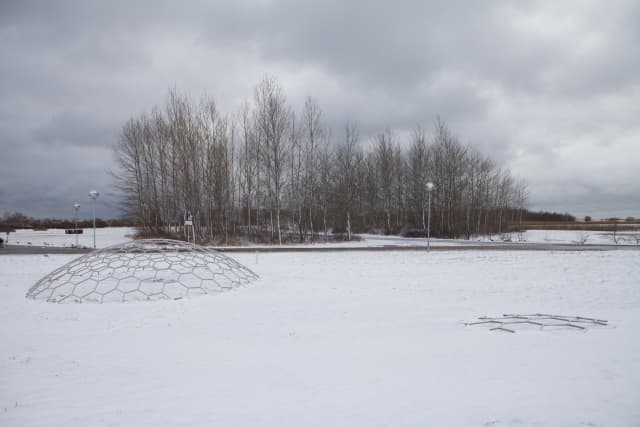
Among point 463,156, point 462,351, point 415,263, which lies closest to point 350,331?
point 462,351

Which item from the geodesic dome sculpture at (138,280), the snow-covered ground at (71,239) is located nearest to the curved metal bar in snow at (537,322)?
the geodesic dome sculpture at (138,280)

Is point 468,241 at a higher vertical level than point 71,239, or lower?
lower

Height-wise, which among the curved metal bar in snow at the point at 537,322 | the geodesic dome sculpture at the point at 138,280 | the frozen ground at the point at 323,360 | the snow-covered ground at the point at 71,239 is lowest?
the frozen ground at the point at 323,360

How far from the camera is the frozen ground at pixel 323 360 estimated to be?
4031 millimetres

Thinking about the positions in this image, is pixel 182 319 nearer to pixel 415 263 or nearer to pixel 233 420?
pixel 233 420

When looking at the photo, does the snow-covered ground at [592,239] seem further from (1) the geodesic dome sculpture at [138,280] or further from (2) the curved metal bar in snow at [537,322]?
(1) the geodesic dome sculpture at [138,280]

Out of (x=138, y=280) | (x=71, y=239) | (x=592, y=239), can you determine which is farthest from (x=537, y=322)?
(x=71, y=239)

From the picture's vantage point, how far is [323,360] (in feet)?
18.4

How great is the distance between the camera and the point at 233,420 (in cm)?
391

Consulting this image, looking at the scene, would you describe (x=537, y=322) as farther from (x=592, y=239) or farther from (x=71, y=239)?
(x=71, y=239)

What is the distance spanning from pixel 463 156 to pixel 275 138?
73.4ft

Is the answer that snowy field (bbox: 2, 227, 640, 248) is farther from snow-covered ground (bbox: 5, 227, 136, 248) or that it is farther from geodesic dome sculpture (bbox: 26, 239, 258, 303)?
geodesic dome sculpture (bbox: 26, 239, 258, 303)

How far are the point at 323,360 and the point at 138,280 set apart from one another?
836 centimetres

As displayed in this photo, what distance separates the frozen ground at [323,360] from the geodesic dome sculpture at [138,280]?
0.71 m
